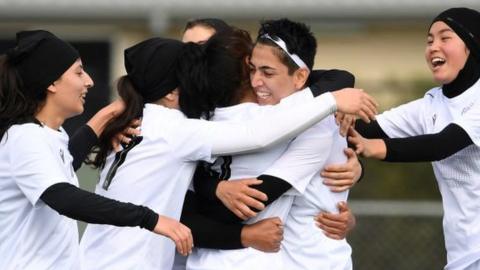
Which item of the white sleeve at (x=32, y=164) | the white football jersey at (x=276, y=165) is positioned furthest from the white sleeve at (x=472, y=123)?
the white sleeve at (x=32, y=164)

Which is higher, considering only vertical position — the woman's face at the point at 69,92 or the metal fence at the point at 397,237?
the woman's face at the point at 69,92

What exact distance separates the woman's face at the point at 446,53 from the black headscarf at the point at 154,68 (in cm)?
108

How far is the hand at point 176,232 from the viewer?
16.7ft

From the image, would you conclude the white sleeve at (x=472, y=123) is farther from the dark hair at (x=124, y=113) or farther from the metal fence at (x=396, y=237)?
the metal fence at (x=396, y=237)

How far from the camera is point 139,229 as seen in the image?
5535mm

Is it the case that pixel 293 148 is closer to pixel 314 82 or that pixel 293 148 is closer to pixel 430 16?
pixel 314 82

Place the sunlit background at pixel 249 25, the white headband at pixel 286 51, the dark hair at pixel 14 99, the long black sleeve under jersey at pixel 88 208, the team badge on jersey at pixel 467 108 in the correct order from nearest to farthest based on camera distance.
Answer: the long black sleeve under jersey at pixel 88 208, the dark hair at pixel 14 99, the white headband at pixel 286 51, the team badge on jersey at pixel 467 108, the sunlit background at pixel 249 25

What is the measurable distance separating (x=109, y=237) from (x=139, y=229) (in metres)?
0.13

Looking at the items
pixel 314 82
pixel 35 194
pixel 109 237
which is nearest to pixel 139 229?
pixel 109 237

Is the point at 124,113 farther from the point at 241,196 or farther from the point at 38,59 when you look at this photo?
the point at 241,196

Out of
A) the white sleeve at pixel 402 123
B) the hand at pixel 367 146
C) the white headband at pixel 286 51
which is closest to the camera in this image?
the white headband at pixel 286 51

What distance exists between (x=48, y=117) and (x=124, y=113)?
1.36ft

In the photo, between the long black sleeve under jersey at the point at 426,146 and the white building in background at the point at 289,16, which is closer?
the long black sleeve under jersey at the point at 426,146

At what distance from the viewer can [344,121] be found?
547 centimetres
